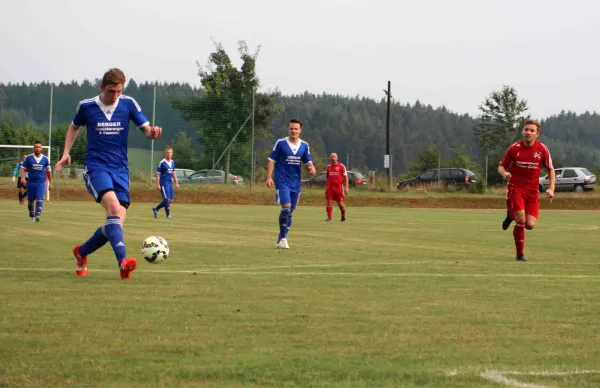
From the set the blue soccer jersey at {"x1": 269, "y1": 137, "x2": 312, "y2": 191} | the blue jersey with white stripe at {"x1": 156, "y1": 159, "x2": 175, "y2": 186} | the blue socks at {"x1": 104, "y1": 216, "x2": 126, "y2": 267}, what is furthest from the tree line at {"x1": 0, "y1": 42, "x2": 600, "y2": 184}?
the blue socks at {"x1": 104, "y1": 216, "x2": 126, "y2": 267}

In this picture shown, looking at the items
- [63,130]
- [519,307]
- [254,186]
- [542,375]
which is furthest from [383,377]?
[63,130]

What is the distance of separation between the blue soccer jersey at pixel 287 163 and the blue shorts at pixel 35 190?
1058 centimetres

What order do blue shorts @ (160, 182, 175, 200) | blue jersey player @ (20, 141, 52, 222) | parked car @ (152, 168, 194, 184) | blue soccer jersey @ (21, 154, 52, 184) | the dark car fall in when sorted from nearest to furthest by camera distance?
blue jersey player @ (20, 141, 52, 222)
blue soccer jersey @ (21, 154, 52, 184)
blue shorts @ (160, 182, 175, 200)
parked car @ (152, 168, 194, 184)
the dark car

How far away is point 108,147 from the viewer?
33.6ft

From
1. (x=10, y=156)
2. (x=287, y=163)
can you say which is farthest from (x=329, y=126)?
(x=287, y=163)

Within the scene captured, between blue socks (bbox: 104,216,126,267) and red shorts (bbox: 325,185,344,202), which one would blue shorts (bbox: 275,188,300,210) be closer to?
blue socks (bbox: 104,216,126,267)

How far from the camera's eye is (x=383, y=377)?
16.8ft

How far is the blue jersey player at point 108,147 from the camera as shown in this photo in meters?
10.0

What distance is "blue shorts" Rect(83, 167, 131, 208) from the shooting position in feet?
33.0

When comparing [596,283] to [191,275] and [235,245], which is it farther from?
[235,245]

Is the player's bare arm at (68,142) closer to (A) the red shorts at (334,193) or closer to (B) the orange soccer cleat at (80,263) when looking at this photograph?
(B) the orange soccer cleat at (80,263)

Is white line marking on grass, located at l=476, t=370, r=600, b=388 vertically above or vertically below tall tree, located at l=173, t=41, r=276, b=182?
below

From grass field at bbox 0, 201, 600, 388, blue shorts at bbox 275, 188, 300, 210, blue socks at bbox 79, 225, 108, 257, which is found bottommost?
grass field at bbox 0, 201, 600, 388

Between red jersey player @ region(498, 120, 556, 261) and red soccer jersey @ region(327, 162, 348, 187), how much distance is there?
15.0 metres
